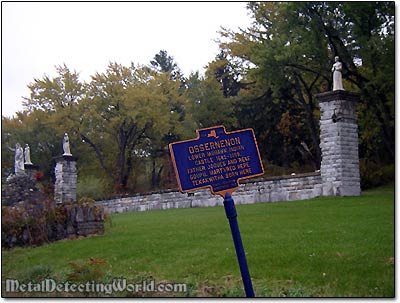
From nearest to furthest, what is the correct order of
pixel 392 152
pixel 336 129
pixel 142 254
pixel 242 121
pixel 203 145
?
pixel 203 145 → pixel 142 254 → pixel 392 152 → pixel 242 121 → pixel 336 129

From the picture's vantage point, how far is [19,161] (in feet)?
29.8

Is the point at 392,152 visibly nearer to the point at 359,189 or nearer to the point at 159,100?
the point at 359,189

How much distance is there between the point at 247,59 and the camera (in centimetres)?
983

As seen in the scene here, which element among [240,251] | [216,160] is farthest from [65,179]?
[240,251]

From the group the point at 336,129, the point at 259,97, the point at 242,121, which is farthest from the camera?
the point at 336,129

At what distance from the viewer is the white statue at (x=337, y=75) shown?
954 cm

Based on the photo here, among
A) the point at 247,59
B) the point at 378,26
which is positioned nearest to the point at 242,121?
the point at 247,59

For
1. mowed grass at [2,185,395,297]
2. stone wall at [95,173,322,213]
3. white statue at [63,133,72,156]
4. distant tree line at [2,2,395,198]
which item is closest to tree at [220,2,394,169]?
distant tree line at [2,2,395,198]

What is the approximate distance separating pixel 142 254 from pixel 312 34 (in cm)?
472

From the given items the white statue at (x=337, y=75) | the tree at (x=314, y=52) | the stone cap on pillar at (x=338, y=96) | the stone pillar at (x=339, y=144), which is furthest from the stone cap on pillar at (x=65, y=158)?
the white statue at (x=337, y=75)

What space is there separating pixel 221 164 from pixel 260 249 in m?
1.58

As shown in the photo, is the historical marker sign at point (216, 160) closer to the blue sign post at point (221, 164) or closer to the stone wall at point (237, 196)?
the blue sign post at point (221, 164)

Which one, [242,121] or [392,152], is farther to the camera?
[242,121]

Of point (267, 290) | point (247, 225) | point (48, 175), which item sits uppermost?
point (48, 175)
